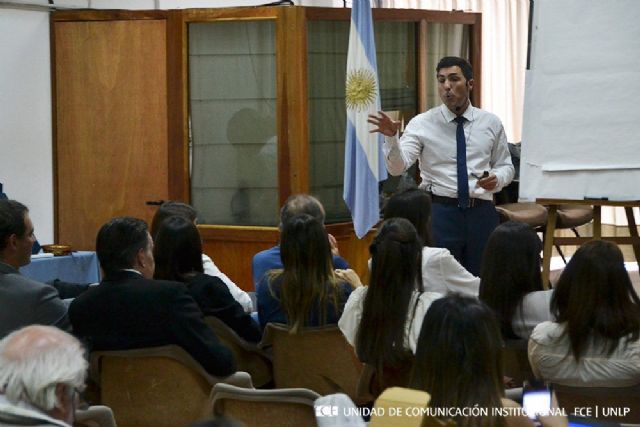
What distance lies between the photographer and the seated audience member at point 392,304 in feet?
10.6

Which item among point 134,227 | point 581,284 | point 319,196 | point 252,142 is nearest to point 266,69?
point 252,142

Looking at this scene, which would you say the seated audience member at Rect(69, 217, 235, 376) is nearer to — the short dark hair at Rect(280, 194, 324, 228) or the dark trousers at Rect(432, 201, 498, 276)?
the short dark hair at Rect(280, 194, 324, 228)

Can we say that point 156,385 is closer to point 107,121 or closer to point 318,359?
point 318,359

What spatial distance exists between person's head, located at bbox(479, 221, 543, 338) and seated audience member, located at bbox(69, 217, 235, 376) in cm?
92

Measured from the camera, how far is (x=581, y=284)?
311 cm

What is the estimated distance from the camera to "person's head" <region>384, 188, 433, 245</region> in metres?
4.23

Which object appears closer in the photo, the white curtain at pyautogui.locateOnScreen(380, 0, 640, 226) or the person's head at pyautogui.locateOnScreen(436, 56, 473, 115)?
the person's head at pyautogui.locateOnScreen(436, 56, 473, 115)

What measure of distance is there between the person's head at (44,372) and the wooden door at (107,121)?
5090 millimetres

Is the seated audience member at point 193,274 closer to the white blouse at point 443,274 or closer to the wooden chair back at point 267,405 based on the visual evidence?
the white blouse at point 443,274

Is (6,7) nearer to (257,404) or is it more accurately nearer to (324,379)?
(324,379)

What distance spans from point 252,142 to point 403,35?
1.46 metres

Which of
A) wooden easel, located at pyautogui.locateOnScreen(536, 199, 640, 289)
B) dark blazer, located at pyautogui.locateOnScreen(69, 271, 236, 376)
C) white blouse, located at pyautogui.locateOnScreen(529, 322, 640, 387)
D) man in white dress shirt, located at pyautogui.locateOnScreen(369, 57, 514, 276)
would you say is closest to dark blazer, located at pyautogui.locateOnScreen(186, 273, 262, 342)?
dark blazer, located at pyautogui.locateOnScreen(69, 271, 236, 376)

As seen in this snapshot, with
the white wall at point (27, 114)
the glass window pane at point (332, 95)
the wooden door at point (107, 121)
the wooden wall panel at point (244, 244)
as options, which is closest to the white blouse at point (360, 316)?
the wooden wall panel at point (244, 244)

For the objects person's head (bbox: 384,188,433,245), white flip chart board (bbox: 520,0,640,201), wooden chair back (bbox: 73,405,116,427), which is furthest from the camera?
white flip chart board (bbox: 520,0,640,201)
